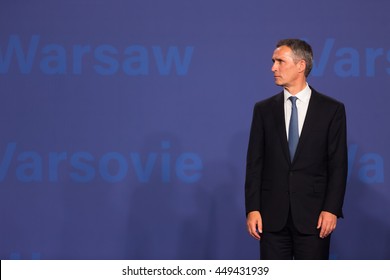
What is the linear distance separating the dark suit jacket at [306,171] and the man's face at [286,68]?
118mm

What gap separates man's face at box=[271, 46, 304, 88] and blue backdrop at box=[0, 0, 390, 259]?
1.31m

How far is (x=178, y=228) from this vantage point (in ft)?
13.9

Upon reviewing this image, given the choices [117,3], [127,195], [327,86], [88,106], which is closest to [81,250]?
[127,195]

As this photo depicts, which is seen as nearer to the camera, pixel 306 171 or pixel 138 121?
pixel 306 171

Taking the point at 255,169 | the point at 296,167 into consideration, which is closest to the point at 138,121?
the point at 255,169

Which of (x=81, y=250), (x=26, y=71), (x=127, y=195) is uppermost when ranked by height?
(x=26, y=71)

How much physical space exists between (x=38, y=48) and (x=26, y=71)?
16 cm

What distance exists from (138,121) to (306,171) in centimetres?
164

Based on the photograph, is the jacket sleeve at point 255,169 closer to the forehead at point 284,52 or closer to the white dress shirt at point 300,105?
the white dress shirt at point 300,105

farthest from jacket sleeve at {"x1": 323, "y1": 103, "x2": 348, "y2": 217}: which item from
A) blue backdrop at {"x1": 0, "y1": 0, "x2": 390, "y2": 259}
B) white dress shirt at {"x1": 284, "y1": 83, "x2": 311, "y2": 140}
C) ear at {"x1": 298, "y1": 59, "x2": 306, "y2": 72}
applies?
blue backdrop at {"x1": 0, "y1": 0, "x2": 390, "y2": 259}

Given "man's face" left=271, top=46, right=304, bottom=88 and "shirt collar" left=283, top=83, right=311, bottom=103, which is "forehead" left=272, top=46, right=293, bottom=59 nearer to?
"man's face" left=271, top=46, right=304, bottom=88

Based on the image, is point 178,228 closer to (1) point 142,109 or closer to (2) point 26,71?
(1) point 142,109

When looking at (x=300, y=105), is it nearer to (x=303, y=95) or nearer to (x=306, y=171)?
(x=303, y=95)

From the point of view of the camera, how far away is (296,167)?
9.24 ft
